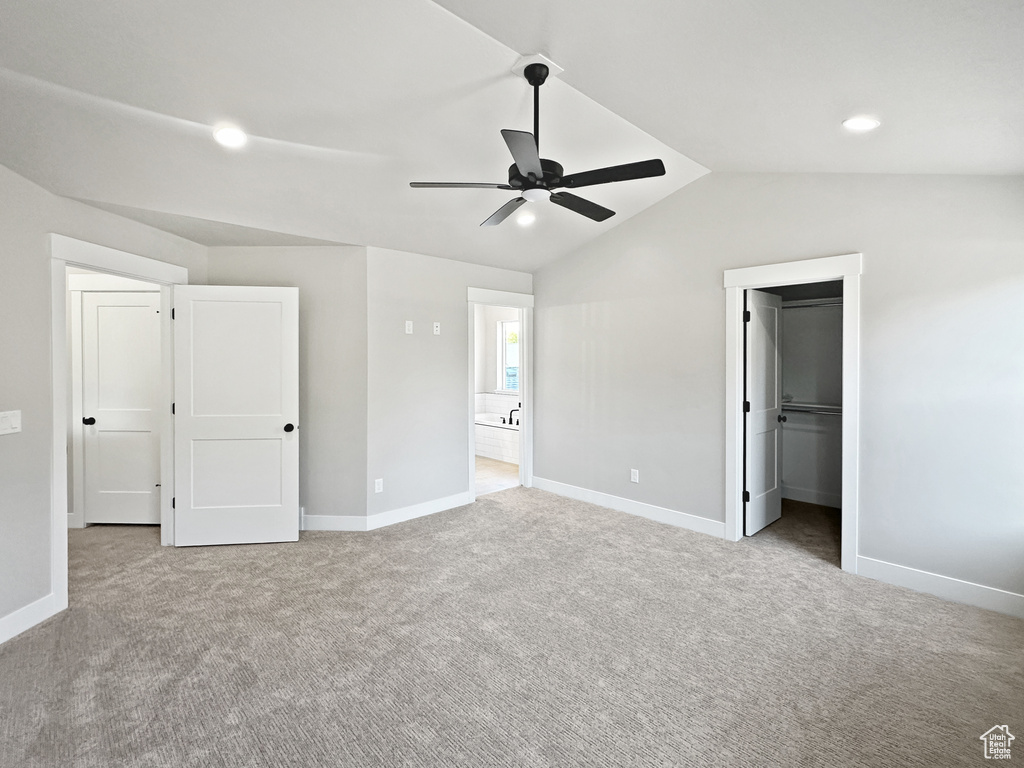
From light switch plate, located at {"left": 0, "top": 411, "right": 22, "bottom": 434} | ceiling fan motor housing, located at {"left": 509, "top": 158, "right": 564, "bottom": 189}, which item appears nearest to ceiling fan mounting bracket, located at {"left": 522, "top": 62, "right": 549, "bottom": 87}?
ceiling fan motor housing, located at {"left": 509, "top": 158, "right": 564, "bottom": 189}

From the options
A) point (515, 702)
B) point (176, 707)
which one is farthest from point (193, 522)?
point (515, 702)

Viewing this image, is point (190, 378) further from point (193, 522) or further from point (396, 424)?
point (396, 424)

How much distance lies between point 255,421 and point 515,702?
9.71ft

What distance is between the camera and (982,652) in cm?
248

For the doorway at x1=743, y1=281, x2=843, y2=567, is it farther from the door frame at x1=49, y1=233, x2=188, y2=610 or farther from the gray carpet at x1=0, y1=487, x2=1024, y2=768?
the door frame at x1=49, y1=233, x2=188, y2=610

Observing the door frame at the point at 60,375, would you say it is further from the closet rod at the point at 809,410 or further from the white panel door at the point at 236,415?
the closet rod at the point at 809,410

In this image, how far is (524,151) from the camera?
2176 mm

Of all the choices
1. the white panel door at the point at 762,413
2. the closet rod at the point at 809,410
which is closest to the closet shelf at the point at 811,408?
the closet rod at the point at 809,410

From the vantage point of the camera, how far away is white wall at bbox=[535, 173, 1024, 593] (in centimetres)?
289

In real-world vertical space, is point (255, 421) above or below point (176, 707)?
above

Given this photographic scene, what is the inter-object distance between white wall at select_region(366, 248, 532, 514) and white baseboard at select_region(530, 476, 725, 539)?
39.2 inches

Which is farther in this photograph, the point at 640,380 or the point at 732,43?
the point at 640,380

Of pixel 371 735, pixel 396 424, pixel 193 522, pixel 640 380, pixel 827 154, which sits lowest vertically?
pixel 371 735

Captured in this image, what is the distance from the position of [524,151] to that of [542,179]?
0.30 m
